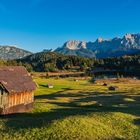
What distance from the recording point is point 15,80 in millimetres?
56312

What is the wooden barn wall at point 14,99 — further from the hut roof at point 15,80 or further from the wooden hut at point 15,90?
the hut roof at point 15,80

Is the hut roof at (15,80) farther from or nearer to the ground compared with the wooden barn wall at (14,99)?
farther from the ground

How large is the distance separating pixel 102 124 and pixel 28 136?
11122 mm

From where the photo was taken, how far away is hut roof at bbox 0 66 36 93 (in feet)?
172

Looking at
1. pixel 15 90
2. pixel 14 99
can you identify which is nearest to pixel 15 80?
pixel 15 90

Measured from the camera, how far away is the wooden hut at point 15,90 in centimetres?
5128

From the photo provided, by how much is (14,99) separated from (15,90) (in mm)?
1660

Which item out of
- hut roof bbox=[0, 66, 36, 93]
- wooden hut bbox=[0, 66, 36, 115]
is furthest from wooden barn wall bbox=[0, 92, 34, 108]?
hut roof bbox=[0, 66, 36, 93]

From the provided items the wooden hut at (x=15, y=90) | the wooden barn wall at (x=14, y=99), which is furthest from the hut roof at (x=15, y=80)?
the wooden barn wall at (x=14, y=99)

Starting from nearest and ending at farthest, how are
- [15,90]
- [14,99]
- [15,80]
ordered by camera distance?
1. [15,90]
2. [14,99]
3. [15,80]

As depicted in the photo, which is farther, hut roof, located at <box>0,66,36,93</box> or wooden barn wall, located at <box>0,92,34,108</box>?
hut roof, located at <box>0,66,36,93</box>

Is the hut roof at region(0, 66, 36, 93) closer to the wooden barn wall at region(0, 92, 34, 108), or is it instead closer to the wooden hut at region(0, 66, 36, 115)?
the wooden hut at region(0, 66, 36, 115)

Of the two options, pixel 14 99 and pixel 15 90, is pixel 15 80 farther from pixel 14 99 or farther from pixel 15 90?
pixel 14 99

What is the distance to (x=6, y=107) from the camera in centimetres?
5156
